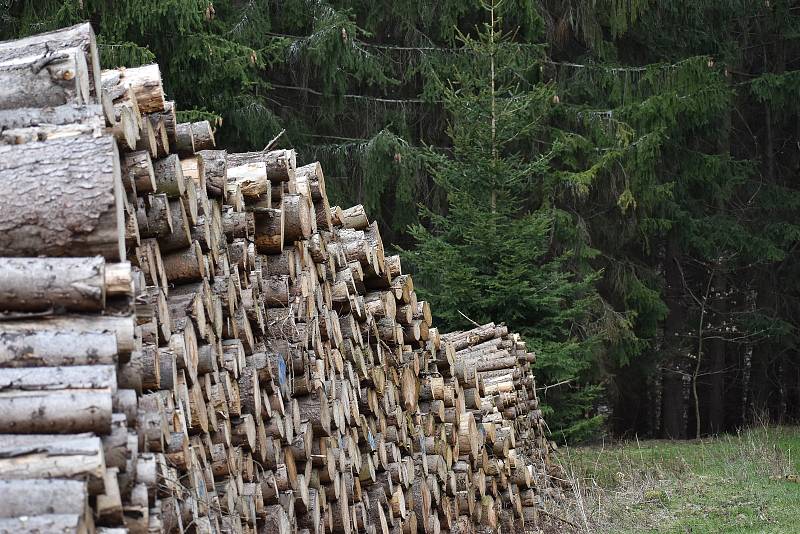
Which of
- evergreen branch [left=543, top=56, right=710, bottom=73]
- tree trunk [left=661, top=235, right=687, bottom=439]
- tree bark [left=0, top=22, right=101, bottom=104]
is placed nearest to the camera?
tree bark [left=0, top=22, right=101, bottom=104]

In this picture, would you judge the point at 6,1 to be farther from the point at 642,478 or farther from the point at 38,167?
the point at 38,167

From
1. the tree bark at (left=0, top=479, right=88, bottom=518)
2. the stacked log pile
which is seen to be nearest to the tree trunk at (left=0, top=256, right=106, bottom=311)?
the stacked log pile

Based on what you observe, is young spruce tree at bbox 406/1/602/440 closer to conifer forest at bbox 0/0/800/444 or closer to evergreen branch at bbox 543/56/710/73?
conifer forest at bbox 0/0/800/444

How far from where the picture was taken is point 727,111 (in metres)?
19.8

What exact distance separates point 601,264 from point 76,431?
55.6 ft

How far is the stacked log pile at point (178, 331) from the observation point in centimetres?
239

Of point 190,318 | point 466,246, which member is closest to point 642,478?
point 466,246

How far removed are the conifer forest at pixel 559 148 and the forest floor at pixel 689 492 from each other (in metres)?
1.49

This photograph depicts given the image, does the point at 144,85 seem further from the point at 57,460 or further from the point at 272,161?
the point at 57,460

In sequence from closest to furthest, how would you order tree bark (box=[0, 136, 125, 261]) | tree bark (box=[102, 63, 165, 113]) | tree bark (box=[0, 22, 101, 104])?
tree bark (box=[0, 136, 125, 261])
tree bark (box=[0, 22, 101, 104])
tree bark (box=[102, 63, 165, 113])

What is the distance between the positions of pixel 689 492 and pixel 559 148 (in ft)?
15.5

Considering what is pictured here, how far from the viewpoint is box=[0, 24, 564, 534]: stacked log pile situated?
94.2 inches

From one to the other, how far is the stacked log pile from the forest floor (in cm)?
260

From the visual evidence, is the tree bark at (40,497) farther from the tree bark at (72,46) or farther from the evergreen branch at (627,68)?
the evergreen branch at (627,68)
